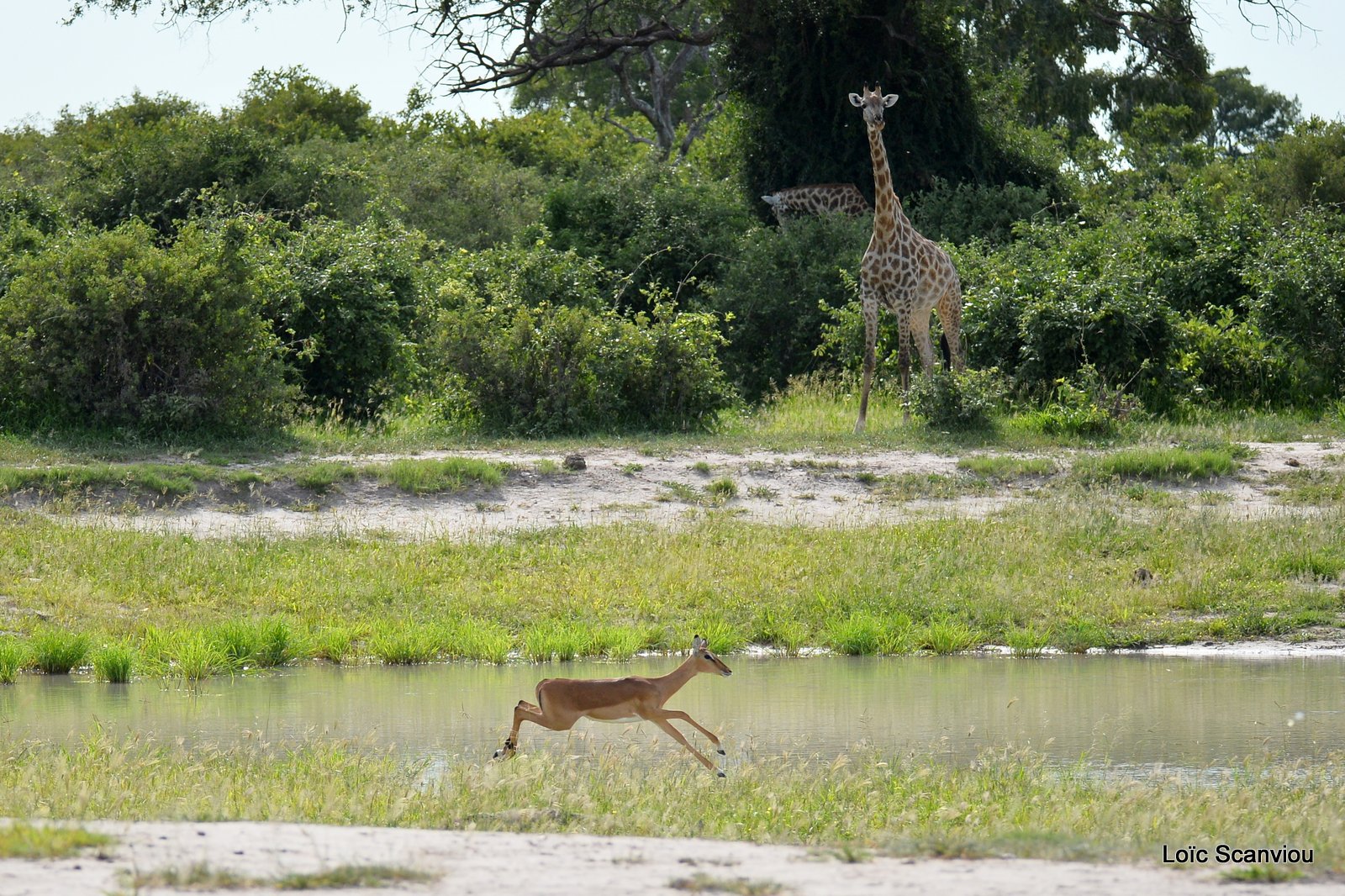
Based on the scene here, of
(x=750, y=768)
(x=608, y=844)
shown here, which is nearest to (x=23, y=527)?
(x=750, y=768)

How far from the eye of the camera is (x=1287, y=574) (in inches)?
491

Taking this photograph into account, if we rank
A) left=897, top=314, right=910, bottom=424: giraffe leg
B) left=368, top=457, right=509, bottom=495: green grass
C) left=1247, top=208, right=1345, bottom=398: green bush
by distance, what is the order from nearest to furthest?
left=368, top=457, right=509, bottom=495: green grass, left=897, top=314, right=910, bottom=424: giraffe leg, left=1247, top=208, right=1345, bottom=398: green bush

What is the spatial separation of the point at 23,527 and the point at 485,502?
12.9 ft

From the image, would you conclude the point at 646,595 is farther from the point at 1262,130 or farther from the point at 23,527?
the point at 1262,130

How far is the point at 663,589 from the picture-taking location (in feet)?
39.8

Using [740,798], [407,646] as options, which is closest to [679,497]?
[407,646]

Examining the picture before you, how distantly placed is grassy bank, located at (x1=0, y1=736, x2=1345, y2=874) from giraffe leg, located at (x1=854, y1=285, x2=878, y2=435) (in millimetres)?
10071

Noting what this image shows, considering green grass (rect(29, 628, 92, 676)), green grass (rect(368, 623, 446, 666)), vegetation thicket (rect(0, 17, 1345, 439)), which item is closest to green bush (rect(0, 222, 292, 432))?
vegetation thicket (rect(0, 17, 1345, 439))

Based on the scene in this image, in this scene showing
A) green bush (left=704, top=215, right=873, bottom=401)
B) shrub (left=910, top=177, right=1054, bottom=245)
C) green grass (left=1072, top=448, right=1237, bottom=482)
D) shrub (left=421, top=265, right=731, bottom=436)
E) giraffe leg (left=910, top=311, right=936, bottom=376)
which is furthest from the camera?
shrub (left=910, top=177, right=1054, bottom=245)

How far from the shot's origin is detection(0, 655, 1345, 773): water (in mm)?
8258

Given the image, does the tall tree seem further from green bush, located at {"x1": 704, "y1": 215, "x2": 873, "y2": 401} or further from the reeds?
the reeds

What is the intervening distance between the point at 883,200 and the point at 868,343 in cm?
164

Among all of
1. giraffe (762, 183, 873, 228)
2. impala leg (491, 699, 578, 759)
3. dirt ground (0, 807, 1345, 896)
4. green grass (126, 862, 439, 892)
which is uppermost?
giraffe (762, 183, 873, 228)

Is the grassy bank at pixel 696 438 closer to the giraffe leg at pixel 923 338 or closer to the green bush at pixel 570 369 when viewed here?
the green bush at pixel 570 369
